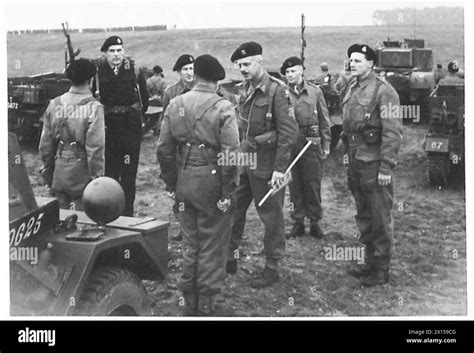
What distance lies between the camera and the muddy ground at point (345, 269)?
16.6 feet

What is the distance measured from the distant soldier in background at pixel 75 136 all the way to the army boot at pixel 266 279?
4.53 feet

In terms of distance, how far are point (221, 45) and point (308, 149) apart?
3.72m

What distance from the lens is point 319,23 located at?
6016mm

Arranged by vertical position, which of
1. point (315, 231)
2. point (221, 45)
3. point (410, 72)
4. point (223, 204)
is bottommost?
point (315, 231)

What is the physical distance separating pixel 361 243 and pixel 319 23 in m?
1.87

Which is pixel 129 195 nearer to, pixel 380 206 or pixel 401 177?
pixel 380 206

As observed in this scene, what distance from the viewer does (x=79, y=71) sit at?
16.5 ft

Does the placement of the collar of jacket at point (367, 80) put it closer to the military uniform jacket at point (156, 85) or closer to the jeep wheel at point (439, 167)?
the jeep wheel at point (439, 167)

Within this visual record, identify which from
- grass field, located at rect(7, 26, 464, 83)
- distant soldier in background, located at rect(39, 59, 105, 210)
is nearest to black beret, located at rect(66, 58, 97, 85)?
distant soldier in background, located at rect(39, 59, 105, 210)

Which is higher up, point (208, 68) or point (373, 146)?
point (208, 68)

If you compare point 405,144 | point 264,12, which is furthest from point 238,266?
point 405,144

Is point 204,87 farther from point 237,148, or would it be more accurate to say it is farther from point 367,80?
point 367,80

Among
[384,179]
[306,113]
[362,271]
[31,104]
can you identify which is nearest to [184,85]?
[306,113]
